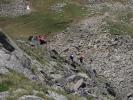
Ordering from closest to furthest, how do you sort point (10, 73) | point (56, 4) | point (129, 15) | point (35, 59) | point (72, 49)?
point (10, 73) < point (35, 59) < point (72, 49) < point (129, 15) < point (56, 4)

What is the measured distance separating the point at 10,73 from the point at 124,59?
35.6m

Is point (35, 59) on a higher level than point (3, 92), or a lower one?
lower

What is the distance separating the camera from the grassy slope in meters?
73.1

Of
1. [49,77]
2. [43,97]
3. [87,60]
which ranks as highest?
[43,97]

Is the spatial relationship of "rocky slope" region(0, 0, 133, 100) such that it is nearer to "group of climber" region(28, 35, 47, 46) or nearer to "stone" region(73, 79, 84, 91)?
"stone" region(73, 79, 84, 91)

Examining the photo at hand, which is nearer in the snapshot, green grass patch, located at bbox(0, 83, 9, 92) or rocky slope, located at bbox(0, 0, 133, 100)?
green grass patch, located at bbox(0, 83, 9, 92)

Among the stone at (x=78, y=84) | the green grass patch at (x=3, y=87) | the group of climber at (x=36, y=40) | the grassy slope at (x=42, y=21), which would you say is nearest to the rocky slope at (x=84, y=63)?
the stone at (x=78, y=84)

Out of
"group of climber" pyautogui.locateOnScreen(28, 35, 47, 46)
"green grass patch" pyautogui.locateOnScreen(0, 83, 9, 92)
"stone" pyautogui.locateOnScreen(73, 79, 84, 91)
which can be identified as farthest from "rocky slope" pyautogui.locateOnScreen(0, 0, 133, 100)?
"group of climber" pyautogui.locateOnScreen(28, 35, 47, 46)

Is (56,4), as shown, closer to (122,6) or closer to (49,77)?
(122,6)

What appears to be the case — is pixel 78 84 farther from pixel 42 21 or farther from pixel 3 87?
pixel 42 21

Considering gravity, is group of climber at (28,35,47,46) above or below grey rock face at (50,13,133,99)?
above

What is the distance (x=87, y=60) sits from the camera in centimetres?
6266

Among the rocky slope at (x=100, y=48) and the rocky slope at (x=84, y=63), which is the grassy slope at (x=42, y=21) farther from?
the rocky slope at (x=100, y=48)

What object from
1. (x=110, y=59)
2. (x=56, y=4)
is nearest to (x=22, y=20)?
(x=56, y=4)
